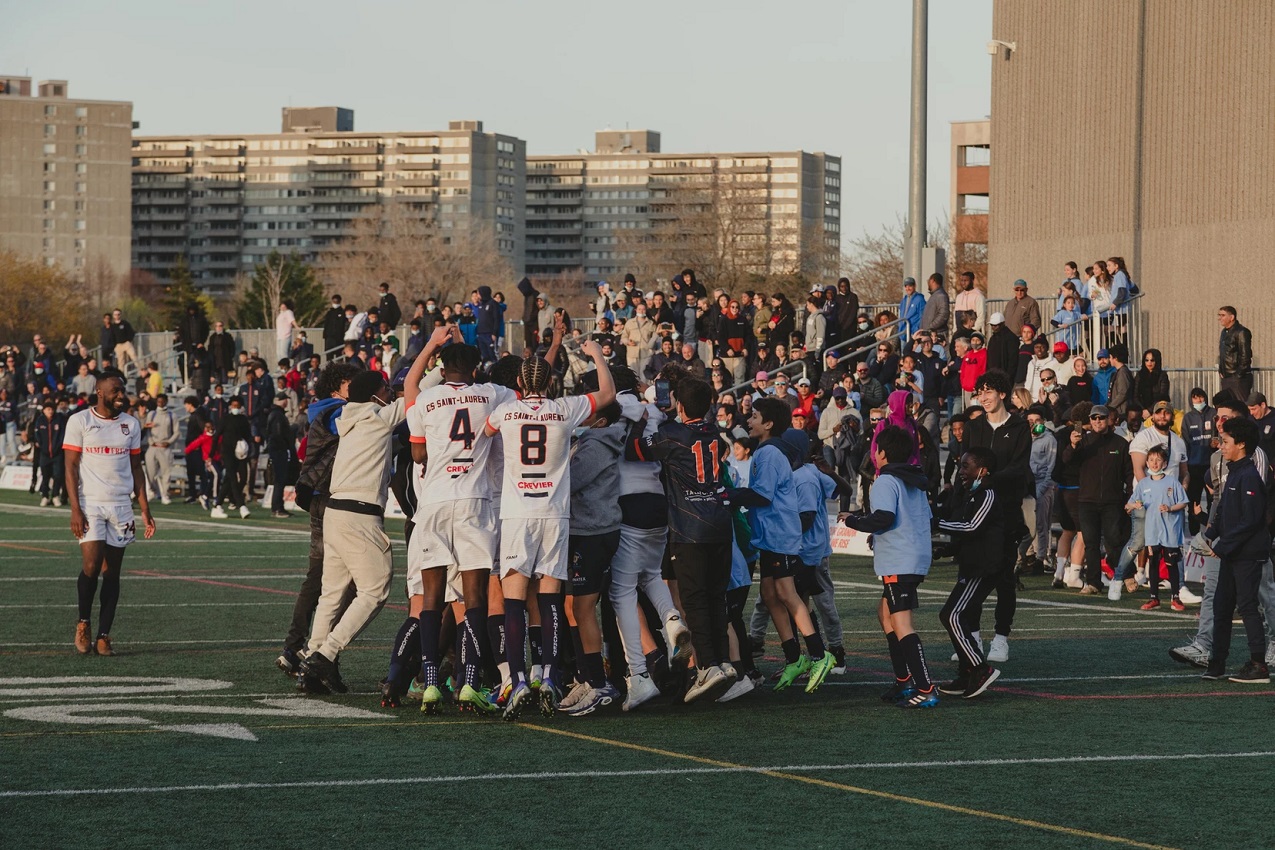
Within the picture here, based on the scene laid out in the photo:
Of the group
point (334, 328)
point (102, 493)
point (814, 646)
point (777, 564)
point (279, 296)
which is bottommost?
point (814, 646)

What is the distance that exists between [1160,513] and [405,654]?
384 inches

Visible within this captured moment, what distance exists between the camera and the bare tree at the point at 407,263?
13812 centimetres

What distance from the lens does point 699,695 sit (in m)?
10.4

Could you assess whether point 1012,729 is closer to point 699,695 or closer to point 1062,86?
point 699,695

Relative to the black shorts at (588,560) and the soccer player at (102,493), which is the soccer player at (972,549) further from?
the soccer player at (102,493)

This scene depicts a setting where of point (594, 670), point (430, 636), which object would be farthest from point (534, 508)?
point (594, 670)

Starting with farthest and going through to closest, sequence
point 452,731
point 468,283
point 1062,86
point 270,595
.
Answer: point 468,283
point 1062,86
point 270,595
point 452,731

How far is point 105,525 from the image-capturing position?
42.0 ft

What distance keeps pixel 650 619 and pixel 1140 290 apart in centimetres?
1905

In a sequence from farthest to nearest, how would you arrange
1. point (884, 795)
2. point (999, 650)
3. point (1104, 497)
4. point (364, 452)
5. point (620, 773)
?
point (1104, 497), point (999, 650), point (364, 452), point (620, 773), point (884, 795)

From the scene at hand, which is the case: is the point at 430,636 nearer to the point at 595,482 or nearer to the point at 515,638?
the point at 515,638

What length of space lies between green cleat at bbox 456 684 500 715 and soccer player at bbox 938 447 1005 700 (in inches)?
119

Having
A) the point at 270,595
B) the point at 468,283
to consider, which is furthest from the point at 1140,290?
the point at 468,283

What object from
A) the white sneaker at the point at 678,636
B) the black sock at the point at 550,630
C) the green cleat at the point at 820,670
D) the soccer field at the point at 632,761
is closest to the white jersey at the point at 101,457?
the soccer field at the point at 632,761
